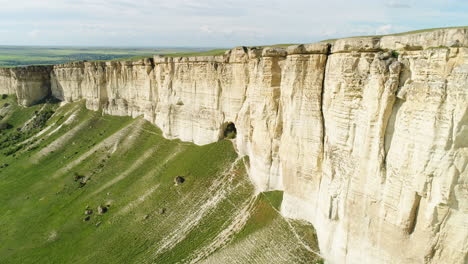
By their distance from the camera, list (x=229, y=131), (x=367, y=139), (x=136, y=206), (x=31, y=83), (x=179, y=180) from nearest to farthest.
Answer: (x=367, y=139), (x=136, y=206), (x=179, y=180), (x=229, y=131), (x=31, y=83)

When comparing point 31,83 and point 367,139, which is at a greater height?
point 367,139

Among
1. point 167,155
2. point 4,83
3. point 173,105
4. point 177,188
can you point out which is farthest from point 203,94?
point 4,83

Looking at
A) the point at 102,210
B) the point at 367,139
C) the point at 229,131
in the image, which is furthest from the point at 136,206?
the point at 367,139

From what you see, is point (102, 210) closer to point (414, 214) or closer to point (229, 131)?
point (229, 131)

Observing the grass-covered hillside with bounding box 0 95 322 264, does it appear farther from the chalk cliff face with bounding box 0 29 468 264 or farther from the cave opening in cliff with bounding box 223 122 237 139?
the chalk cliff face with bounding box 0 29 468 264

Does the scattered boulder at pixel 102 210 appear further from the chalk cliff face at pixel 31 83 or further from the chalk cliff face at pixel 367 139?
the chalk cliff face at pixel 31 83

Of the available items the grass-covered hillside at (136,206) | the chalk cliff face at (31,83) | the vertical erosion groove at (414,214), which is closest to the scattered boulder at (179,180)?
the grass-covered hillside at (136,206)
